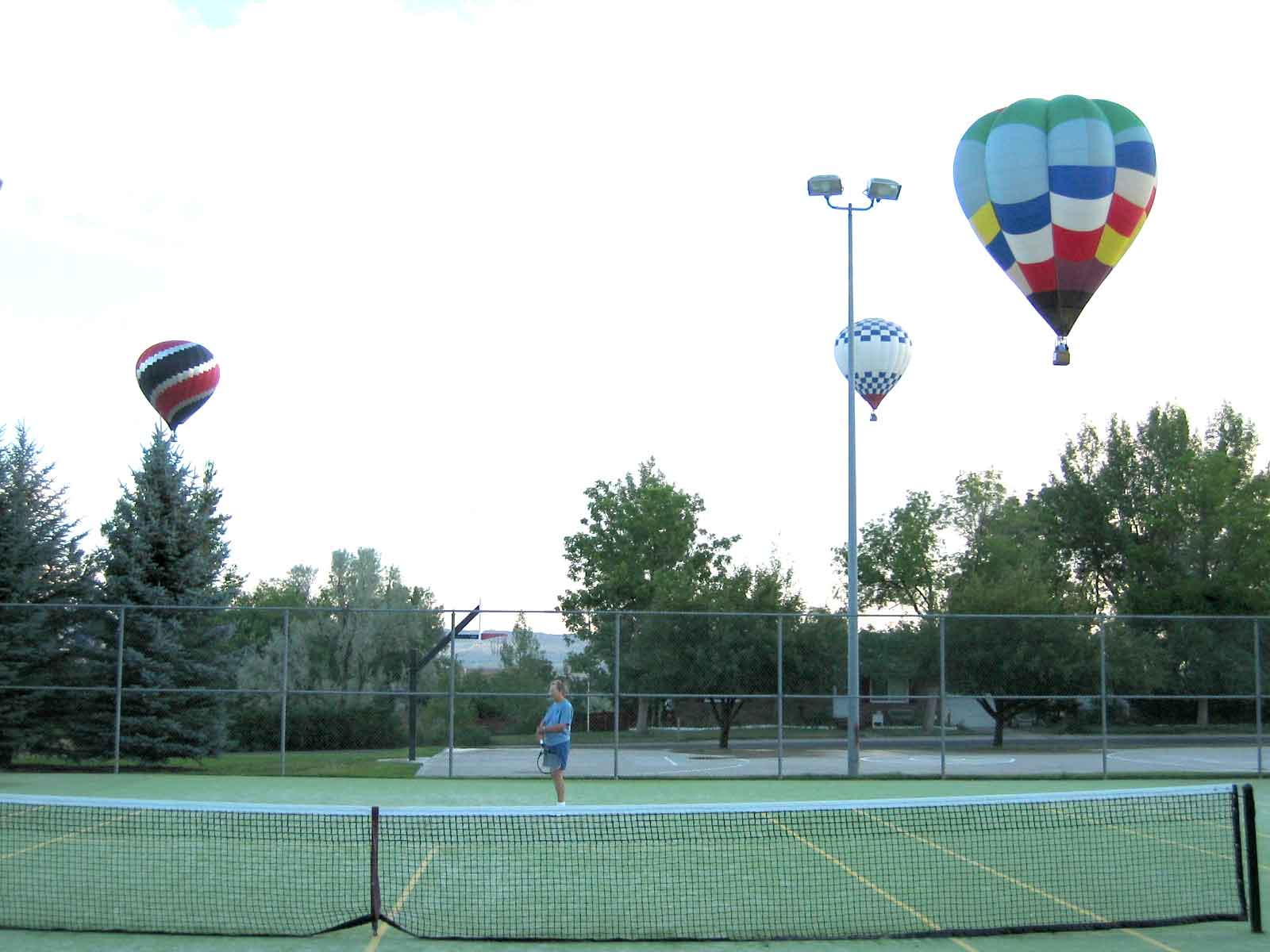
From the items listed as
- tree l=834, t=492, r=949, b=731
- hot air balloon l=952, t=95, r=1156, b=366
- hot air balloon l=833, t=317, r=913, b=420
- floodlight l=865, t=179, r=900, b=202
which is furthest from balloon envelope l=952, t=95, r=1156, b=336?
tree l=834, t=492, r=949, b=731

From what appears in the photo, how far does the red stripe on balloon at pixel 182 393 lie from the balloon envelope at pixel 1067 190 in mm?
15185

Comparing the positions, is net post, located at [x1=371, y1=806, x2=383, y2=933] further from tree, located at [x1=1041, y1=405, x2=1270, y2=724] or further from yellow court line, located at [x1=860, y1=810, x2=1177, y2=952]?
tree, located at [x1=1041, y1=405, x2=1270, y2=724]

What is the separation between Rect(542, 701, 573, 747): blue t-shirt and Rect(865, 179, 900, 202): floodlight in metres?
10.2

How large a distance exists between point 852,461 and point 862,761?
5621mm

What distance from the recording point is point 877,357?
27.4 metres

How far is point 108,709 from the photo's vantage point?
21.7m

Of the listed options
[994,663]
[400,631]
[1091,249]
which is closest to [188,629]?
[400,631]

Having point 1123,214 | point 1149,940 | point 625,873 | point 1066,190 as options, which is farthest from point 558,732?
point 1123,214

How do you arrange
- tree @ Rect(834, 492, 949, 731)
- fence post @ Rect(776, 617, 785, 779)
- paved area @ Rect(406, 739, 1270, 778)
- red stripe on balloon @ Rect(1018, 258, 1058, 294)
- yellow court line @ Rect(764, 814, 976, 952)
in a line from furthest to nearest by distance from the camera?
tree @ Rect(834, 492, 949, 731) < paved area @ Rect(406, 739, 1270, 778) < fence post @ Rect(776, 617, 785, 779) < red stripe on balloon @ Rect(1018, 258, 1058, 294) < yellow court line @ Rect(764, 814, 976, 952)

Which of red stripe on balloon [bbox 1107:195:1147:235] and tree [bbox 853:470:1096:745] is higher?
red stripe on balloon [bbox 1107:195:1147:235]

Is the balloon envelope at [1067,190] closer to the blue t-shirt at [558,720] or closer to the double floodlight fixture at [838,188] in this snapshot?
the double floodlight fixture at [838,188]

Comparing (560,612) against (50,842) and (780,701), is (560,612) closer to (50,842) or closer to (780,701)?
(780,701)

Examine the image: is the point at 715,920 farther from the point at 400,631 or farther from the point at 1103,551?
the point at 1103,551

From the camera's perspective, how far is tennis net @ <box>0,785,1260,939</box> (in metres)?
8.56
